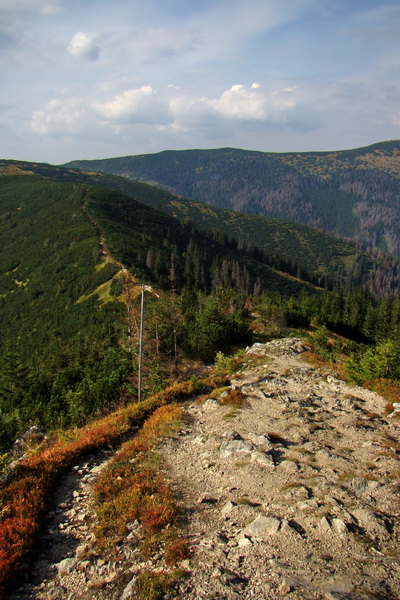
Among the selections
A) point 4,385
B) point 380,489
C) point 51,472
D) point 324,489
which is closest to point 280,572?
point 324,489

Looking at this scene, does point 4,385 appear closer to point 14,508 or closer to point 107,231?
point 14,508

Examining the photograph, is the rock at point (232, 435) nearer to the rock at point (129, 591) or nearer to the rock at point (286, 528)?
the rock at point (286, 528)

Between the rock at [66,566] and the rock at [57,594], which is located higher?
the rock at [57,594]

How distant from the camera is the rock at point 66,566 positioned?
6.67 m

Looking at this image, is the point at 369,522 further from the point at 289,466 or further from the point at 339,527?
the point at 289,466

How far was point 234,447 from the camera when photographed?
36.2ft

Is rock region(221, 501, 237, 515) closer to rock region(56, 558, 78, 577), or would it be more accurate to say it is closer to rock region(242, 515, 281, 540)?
rock region(242, 515, 281, 540)

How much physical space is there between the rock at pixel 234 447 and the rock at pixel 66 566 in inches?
203

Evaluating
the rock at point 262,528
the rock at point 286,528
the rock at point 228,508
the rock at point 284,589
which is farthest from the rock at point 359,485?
the rock at point 284,589

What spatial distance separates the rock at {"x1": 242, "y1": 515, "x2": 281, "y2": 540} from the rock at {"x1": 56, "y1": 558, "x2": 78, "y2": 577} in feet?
11.4

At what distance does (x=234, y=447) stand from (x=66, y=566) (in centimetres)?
574

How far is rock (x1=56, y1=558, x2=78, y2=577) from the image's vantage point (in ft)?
21.9

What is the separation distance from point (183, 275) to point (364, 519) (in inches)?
4036

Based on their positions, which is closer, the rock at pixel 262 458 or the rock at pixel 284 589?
the rock at pixel 284 589
